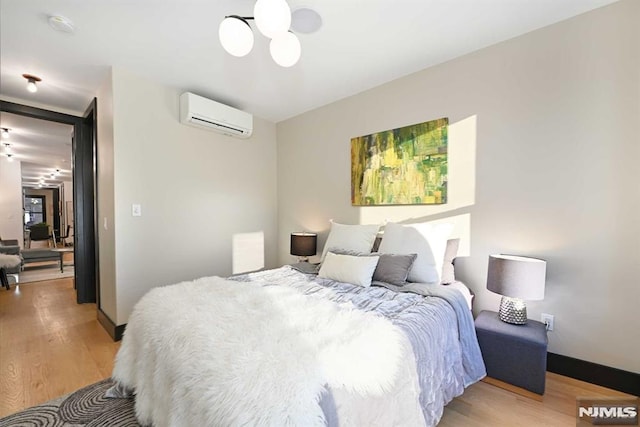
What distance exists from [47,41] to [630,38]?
4086mm

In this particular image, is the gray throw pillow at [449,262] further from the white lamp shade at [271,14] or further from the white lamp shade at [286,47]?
the white lamp shade at [271,14]

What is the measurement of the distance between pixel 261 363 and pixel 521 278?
5.64ft

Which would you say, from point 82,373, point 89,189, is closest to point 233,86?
point 89,189

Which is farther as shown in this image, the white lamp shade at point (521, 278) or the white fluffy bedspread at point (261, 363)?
the white lamp shade at point (521, 278)

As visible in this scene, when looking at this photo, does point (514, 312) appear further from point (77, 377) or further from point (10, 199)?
point (10, 199)

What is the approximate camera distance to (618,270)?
1.73 metres

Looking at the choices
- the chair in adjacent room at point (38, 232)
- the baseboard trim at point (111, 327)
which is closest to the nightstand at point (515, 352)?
the baseboard trim at point (111, 327)

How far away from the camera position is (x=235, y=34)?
1525 millimetres

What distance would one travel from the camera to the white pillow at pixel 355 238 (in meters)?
2.51

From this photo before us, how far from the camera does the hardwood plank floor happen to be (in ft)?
5.85

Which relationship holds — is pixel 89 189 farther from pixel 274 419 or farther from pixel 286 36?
pixel 274 419

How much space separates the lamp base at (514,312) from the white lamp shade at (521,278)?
0.17m

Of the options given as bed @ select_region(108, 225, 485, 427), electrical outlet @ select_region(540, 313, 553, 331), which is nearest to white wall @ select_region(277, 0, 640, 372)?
electrical outlet @ select_region(540, 313, 553, 331)
